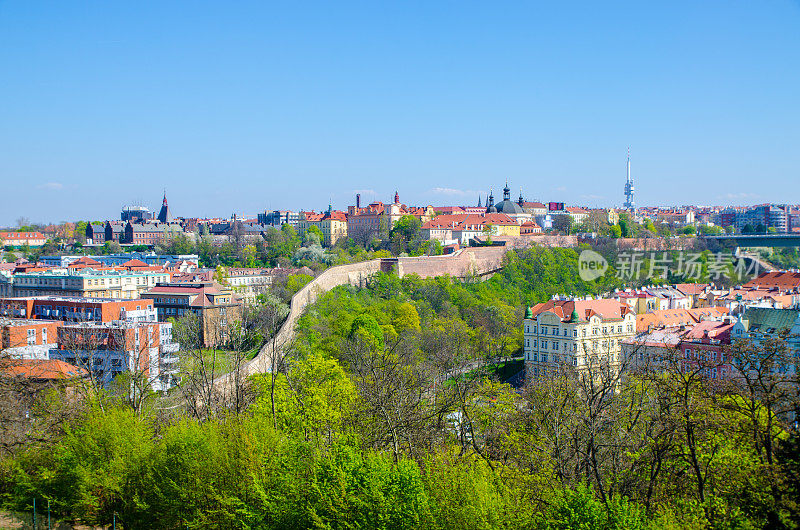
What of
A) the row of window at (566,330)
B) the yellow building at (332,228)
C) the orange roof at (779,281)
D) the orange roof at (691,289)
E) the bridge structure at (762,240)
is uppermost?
the yellow building at (332,228)

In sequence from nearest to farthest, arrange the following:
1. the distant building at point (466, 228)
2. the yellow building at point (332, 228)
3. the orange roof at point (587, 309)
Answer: the orange roof at point (587, 309), the distant building at point (466, 228), the yellow building at point (332, 228)

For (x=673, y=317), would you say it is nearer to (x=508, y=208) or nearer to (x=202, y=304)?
(x=202, y=304)

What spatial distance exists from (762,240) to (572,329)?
49.3 m

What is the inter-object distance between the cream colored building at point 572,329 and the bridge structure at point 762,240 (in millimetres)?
42738

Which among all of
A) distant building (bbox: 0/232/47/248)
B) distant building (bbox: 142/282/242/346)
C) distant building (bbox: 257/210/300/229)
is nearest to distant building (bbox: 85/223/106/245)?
distant building (bbox: 0/232/47/248)

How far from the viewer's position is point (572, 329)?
117 feet

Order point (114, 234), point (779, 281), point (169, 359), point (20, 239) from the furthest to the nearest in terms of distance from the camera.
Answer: point (20, 239) → point (114, 234) → point (779, 281) → point (169, 359)

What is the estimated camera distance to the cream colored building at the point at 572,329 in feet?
Answer: 117

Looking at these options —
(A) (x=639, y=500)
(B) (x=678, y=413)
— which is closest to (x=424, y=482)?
(A) (x=639, y=500)

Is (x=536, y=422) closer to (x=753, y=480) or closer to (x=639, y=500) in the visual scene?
(x=639, y=500)

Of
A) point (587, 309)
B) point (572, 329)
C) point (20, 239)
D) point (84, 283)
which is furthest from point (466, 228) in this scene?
point (20, 239)

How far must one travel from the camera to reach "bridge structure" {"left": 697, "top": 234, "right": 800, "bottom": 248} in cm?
7381

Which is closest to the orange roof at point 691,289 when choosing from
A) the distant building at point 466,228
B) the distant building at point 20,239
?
the distant building at point 466,228

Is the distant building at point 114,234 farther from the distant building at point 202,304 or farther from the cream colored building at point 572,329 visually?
the cream colored building at point 572,329
